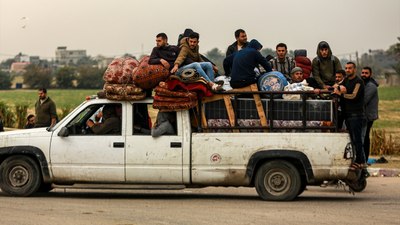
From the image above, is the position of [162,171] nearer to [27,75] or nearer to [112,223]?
[112,223]

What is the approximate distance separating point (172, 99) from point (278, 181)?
6.60ft

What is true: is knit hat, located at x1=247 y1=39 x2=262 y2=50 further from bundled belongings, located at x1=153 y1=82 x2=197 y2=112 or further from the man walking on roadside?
the man walking on roadside

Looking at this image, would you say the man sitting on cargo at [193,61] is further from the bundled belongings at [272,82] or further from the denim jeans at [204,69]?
the bundled belongings at [272,82]

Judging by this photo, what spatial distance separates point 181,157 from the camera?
14828 millimetres

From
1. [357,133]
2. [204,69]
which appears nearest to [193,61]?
[204,69]

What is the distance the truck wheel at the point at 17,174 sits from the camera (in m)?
15.3

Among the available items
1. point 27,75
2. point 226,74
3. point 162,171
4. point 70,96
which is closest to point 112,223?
point 162,171

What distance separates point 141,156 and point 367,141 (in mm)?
4945

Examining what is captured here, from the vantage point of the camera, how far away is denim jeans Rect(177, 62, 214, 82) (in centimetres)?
1512

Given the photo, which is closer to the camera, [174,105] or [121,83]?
[174,105]

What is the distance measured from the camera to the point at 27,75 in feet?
416

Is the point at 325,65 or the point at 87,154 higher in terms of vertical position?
the point at 325,65

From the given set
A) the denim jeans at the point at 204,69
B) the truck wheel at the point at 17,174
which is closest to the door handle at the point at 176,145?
the denim jeans at the point at 204,69

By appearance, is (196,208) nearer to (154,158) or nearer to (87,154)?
(154,158)
